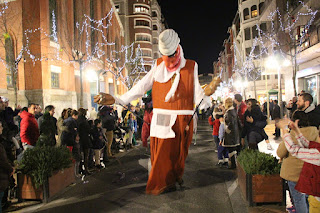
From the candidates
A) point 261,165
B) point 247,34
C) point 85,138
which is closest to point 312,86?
point 261,165

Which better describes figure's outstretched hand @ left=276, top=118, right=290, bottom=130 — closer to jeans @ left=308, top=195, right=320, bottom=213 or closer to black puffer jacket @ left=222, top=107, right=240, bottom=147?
jeans @ left=308, top=195, right=320, bottom=213

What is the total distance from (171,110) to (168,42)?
44.9 inches

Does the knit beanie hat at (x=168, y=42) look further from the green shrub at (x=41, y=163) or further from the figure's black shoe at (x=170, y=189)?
the green shrub at (x=41, y=163)

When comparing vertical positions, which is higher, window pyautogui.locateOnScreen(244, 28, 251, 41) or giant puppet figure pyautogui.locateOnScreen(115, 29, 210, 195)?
window pyautogui.locateOnScreen(244, 28, 251, 41)

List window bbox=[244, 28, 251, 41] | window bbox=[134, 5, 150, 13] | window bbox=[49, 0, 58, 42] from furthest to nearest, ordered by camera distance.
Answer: window bbox=[134, 5, 150, 13], window bbox=[244, 28, 251, 41], window bbox=[49, 0, 58, 42]

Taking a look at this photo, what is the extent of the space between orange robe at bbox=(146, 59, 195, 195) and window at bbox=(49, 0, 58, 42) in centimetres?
1852

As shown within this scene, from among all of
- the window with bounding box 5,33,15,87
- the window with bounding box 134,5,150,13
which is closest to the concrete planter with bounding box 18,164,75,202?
the window with bounding box 5,33,15,87

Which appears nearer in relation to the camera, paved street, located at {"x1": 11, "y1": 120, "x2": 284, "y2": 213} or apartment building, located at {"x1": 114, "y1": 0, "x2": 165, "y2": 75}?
paved street, located at {"x1": 11, "y1": 120, "x2": 284, "y2": 213}

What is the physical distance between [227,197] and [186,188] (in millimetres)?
822

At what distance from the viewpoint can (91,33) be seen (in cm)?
2995

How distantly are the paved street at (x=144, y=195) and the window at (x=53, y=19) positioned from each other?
55.3 ft

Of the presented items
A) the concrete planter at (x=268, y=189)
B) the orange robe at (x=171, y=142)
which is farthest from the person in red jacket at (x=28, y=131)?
the concrete planter at (x=268, y=189)

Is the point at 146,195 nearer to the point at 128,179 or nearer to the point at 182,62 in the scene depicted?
Result: the point at 128,179

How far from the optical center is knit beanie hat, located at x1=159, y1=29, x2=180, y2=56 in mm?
4273
